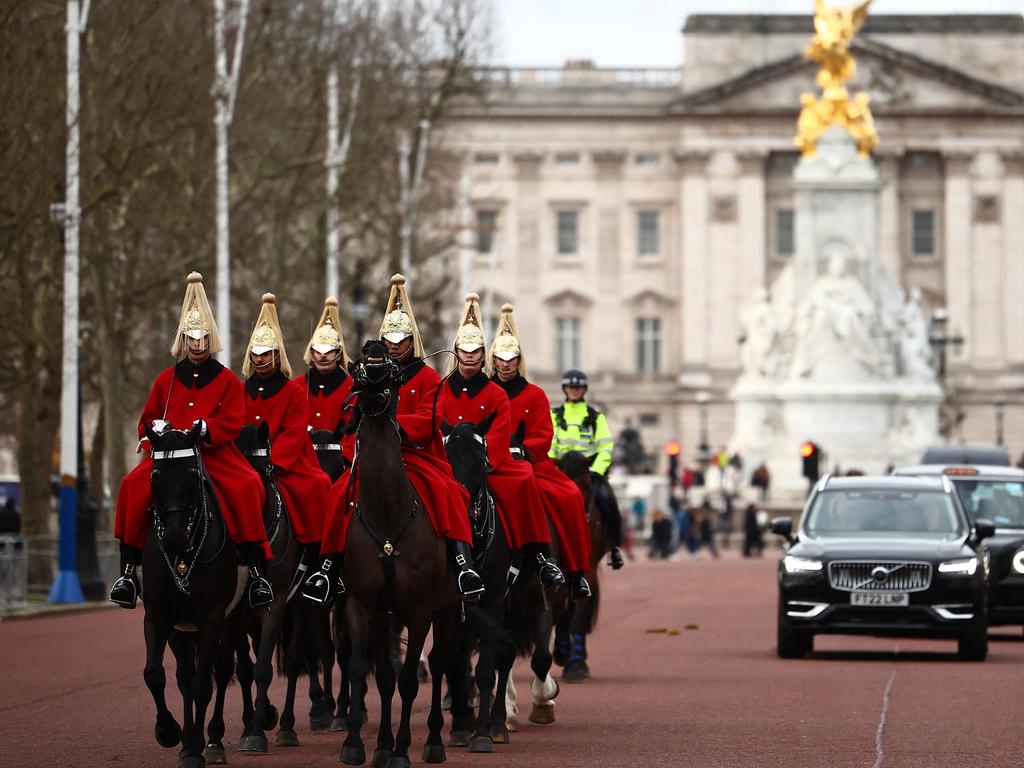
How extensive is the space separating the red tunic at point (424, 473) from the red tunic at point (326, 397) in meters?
1.93

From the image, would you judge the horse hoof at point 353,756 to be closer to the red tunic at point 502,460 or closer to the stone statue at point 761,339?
the red tunic at point 502,460

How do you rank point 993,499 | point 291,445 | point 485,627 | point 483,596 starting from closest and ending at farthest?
point 485,627 → point 483,596 → point 291,445 → point 993,499

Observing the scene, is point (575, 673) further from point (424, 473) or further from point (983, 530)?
point (424, 473)

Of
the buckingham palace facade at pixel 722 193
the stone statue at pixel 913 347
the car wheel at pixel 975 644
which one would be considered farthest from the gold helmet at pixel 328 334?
the buckingham palace facade at pixel 722 193

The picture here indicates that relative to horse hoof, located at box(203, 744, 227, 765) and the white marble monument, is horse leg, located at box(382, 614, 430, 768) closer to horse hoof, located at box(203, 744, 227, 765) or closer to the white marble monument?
Answer: horse hoof, located at box(203, 744, 227, 765)

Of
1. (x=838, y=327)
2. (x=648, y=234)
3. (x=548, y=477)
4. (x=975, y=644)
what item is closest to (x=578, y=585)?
(x=548, y=477)

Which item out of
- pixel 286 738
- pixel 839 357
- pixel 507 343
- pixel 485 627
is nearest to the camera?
pixel 485 627

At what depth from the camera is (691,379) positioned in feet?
382

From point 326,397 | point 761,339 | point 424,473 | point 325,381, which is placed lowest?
point 424,473

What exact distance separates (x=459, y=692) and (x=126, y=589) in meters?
2.40

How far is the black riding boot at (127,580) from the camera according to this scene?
14914mm

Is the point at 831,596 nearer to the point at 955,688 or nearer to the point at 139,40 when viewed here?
the point at 955,688

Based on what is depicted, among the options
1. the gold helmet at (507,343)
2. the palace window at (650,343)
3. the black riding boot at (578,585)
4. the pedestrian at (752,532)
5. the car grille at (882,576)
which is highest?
the palace window at (650,343)

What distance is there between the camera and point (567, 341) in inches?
4813
